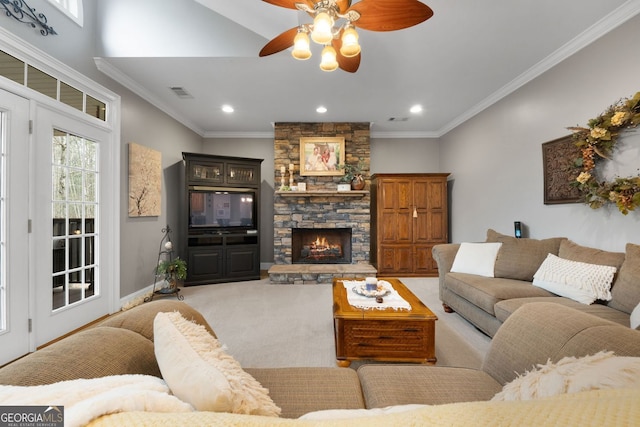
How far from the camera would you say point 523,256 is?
2.74 meters

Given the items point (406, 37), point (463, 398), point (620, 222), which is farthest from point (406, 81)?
point (463, 398)

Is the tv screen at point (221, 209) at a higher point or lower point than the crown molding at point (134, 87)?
lower

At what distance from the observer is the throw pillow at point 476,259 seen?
290 centimetres

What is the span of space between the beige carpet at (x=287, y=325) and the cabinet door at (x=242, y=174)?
179 centimetres

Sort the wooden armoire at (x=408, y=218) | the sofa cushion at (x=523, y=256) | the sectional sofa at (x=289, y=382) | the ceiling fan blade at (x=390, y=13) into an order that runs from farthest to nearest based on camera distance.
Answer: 1. the wooden armoire at (x=408, y=218)
2. the sofa cushion at (x=523, y=256)
3. the ceiling fan blade at (x=390, y=13)
4. the sectional sofa at (x=289, y=382)

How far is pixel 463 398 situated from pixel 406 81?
135 inches

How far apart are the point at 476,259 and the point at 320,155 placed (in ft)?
10.1

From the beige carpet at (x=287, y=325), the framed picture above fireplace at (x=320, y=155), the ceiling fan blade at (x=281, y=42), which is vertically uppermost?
the ceiling fan blade at (x=281, y=42)

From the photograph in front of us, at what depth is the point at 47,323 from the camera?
2.38 metres

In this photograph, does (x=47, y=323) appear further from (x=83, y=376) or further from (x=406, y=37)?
(x=406, y=37)

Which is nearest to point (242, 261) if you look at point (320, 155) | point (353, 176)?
point (320, 155)

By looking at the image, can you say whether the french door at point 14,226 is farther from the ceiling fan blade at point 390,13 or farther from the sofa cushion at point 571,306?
the sofa cushion at point 571,306

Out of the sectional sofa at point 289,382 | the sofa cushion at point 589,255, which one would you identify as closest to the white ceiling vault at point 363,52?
the sofa cushion at point 589,255

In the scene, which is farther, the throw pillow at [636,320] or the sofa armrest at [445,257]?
the sofa armrest at [445,257]
